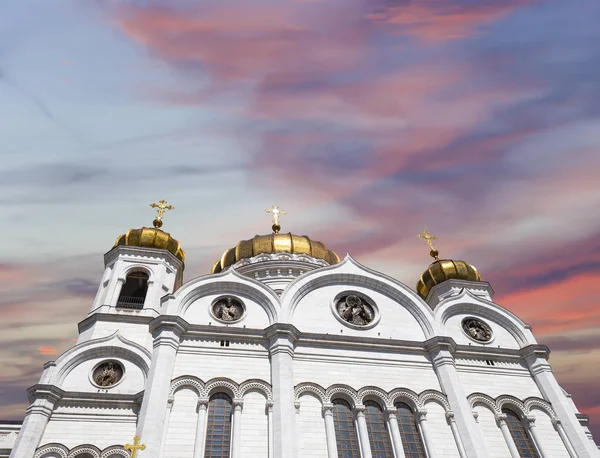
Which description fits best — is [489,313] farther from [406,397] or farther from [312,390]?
[312,390]

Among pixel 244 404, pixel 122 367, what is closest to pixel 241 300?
pixel 244 404

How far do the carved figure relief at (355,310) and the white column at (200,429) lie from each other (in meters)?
7.27

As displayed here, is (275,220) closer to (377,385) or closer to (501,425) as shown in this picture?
(377,385)

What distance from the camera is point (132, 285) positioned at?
87.6 ft

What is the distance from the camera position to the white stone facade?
1548cm

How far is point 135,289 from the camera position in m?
26.7

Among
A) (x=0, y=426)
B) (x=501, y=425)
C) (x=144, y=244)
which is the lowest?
(x=501, y=425)

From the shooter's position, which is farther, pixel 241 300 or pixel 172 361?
pixel 241 300

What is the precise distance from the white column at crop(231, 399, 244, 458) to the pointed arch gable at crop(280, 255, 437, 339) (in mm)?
5279

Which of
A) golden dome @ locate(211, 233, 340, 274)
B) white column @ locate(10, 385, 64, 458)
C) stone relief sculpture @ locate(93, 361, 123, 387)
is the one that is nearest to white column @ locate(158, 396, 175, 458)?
stone relief sculpture @ locate(93, 361, 123, 387)

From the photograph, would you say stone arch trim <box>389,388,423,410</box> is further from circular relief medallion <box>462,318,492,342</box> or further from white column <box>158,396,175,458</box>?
white column <box>158,396,175,458</box>

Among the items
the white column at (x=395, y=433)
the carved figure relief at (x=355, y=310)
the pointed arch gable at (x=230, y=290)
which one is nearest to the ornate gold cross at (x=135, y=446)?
the pointed arch gable at (x=230, y=290)

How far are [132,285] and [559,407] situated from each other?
23.4m

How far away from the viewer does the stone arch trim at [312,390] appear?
16.5 meters
